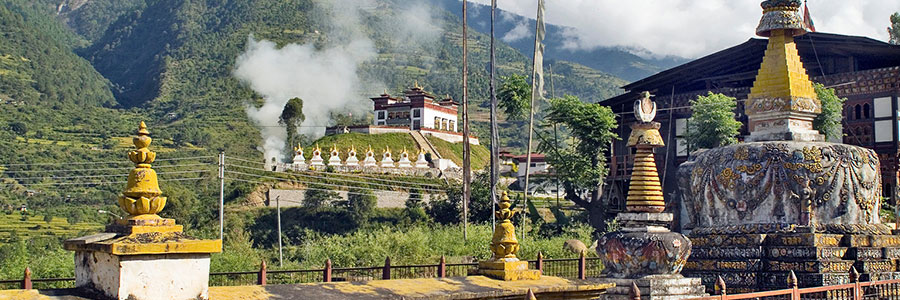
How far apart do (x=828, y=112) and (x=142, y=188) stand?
34.8 meters

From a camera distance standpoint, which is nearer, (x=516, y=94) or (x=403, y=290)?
(x=403, y=290)

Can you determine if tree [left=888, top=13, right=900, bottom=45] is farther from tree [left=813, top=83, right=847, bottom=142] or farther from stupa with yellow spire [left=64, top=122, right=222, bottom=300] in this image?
stupa with yellow spire [left=64, top=122, right=222, bottom=300]

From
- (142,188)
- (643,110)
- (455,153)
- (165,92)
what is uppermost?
(165,92)

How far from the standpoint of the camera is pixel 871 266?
767 inches

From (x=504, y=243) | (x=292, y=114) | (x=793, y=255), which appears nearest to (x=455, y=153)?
(x=292, y=114)

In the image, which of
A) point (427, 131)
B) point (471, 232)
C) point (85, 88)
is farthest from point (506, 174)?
point (85, 88)

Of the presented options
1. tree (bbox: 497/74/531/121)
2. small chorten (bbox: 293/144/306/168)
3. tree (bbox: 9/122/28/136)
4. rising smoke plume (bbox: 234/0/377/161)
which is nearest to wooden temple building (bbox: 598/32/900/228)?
tree (bbox: 497/74/531/121)

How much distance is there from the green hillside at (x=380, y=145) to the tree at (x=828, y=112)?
201 ft

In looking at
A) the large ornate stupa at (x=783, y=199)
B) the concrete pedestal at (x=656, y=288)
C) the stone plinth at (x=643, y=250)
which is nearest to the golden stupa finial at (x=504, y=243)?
the concrete pedestal at (x=656, y=288)

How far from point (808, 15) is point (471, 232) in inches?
649

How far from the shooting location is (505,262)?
9719 millimetres

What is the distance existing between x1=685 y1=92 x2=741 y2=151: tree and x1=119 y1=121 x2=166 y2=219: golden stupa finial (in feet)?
115

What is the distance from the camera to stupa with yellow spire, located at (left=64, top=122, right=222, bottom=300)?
6879mm

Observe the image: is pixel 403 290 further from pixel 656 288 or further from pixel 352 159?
pixel 352 159
